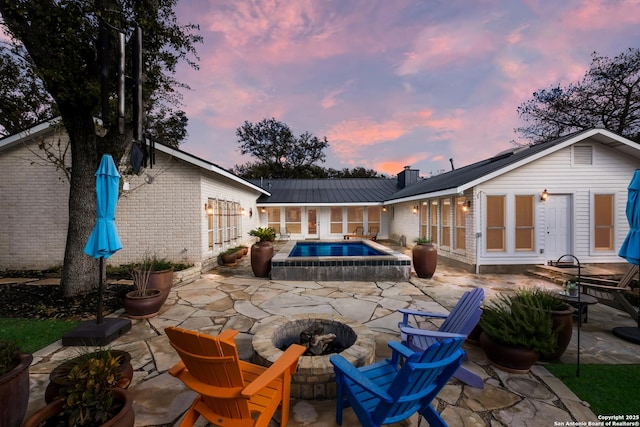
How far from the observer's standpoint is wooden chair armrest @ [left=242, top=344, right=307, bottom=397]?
1748mm

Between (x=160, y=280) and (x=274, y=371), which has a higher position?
(x=274, y=371)

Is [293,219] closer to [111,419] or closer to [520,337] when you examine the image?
[520,337]

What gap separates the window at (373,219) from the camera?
1739cm

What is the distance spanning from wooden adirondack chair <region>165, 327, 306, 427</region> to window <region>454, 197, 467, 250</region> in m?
8.70

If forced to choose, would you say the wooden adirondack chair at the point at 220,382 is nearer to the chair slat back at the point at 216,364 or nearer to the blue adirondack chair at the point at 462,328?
the chair slat back at the point at 216,364

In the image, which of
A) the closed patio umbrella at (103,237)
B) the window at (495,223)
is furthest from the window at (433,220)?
the closed patio umbrella at (103,237)

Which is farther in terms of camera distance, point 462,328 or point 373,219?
point 373,219

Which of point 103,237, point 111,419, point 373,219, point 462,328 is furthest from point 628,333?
point 373,219

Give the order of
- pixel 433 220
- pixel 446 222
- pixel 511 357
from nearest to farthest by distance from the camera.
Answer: pixel 511 357
pixel 446 222
pixel 433 220

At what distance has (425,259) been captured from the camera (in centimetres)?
738

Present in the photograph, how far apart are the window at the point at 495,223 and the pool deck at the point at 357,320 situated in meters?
1.19

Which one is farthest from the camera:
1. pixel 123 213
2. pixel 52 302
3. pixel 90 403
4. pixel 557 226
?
pixel 557 226

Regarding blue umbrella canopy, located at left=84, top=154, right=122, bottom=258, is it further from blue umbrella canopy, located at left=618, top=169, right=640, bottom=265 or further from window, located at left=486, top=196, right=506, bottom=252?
window, located at left=486, top=196, right=506, bottom=252

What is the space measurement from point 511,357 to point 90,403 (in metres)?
3.90
